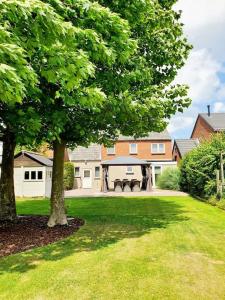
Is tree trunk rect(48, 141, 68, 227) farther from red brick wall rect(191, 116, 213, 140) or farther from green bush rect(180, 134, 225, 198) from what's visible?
red brick wall rect(191, 116, 213, 140)

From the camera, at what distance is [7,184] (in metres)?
15.8

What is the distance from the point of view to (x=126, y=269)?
786 centimetres

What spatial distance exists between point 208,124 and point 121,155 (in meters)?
13.1

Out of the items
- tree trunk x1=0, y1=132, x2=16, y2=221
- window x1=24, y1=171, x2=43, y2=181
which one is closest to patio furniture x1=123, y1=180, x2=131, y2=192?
window x1=24, y1=171, x2=43, y2=181

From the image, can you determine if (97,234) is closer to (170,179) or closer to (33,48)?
(33,48)

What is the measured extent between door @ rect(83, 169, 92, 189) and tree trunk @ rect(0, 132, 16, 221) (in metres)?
31.9

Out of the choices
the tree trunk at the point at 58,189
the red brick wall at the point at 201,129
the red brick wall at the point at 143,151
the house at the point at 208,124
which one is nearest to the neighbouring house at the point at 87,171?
the red brick wall at the point at 143,151

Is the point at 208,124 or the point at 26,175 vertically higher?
the point at 208,124

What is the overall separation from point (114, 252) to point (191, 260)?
2158mm

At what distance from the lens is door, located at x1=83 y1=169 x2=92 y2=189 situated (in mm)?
47812

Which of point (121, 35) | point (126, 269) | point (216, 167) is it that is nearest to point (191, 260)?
point (126, 269)

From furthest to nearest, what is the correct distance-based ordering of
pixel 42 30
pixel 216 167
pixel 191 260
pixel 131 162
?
pixel 131 162 < pixel 216 167 < pixel 191 260 < pixel 42 30

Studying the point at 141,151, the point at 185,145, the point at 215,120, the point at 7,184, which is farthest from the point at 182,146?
the point at 7,184

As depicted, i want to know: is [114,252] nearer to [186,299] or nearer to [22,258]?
[22,258]
